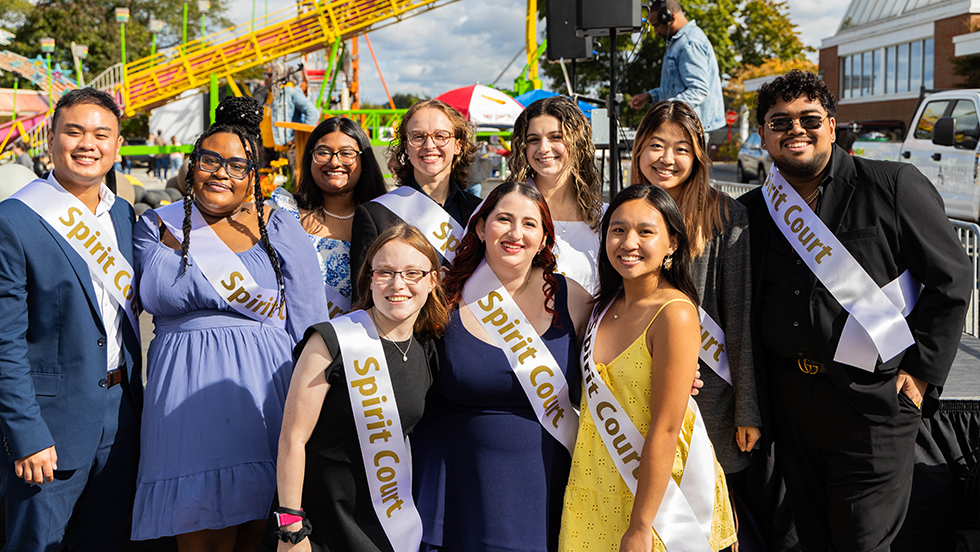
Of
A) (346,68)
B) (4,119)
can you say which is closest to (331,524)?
(346,68)

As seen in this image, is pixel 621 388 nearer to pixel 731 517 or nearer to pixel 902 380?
pixel 731 517

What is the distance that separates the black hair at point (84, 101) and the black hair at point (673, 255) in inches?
67.9

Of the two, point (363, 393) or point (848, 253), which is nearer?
point (363, 393)

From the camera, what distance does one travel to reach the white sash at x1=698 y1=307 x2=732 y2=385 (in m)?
2.58

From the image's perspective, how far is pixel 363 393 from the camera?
7.04 ft

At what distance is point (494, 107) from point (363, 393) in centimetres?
1186

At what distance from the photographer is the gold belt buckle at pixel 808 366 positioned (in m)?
2.45

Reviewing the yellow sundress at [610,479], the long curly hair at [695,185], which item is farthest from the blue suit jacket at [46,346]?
the long curly hair at [695,185]

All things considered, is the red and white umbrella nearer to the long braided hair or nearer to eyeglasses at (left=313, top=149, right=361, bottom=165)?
eyeglasses at (left=313, top=149, right=361, bottom=165)

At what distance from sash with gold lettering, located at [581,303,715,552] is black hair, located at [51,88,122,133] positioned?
183 cm

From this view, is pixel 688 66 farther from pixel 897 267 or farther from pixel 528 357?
pixel 528 357

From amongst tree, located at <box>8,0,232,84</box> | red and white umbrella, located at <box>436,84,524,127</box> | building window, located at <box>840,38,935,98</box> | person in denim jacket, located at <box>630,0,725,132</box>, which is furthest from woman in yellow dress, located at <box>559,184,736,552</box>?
tree, located at <box>8,0,232,84</box>

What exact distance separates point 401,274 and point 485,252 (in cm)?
40

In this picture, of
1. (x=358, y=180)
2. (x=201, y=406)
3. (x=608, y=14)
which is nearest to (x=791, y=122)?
(x=358, y=180)
